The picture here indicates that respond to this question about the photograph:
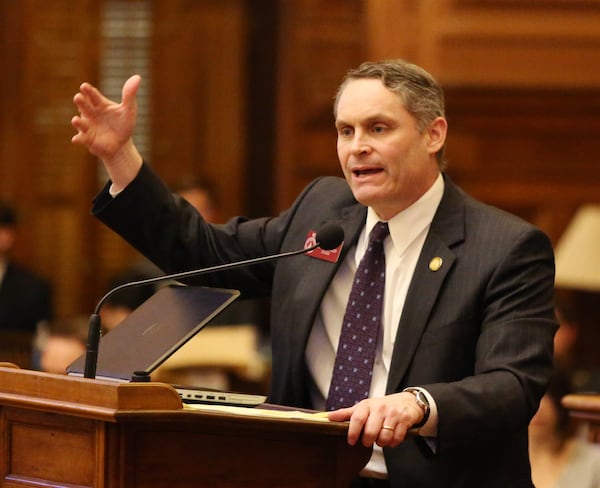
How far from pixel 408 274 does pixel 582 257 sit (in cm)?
423

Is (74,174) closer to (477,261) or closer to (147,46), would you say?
(147,46)

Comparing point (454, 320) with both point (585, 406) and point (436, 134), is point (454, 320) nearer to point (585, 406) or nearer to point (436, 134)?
point (436, 134)

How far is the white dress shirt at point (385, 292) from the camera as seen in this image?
118 inches

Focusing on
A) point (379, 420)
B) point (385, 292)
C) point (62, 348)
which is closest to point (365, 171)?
point (385, 292)

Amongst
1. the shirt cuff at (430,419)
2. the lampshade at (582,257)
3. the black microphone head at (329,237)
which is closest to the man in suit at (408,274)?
the shirt cuff at (430,419)

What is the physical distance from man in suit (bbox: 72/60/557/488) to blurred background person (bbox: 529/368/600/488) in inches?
51.9

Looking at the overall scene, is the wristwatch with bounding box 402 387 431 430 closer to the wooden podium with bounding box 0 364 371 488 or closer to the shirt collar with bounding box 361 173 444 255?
the wooden podium with bounding box 0 364 371 488

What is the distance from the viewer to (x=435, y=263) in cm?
299

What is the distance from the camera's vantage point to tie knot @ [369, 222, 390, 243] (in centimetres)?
310

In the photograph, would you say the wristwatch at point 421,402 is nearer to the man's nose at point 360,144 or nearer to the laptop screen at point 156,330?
the laptop screen at point 156,330

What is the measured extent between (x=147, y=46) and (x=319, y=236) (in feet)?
25.4

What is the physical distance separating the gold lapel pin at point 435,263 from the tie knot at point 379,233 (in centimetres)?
16

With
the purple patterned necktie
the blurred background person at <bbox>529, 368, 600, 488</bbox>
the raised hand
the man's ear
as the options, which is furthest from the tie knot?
the blurred background person at <bbox>529, 368, 600, 488</bbox>

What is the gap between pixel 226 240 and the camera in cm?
338
